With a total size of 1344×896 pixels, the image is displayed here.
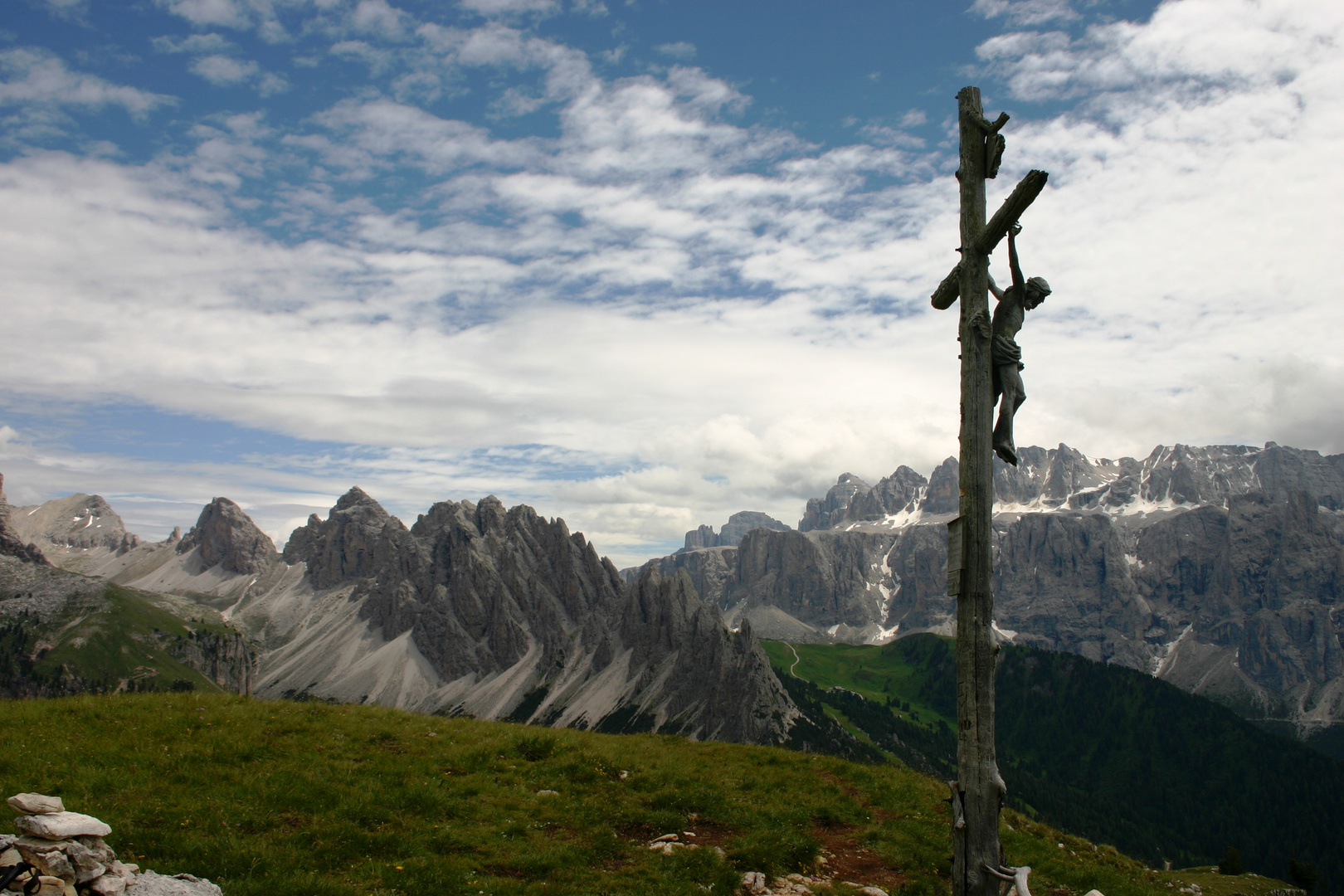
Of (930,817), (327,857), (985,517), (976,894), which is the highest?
(985,517)

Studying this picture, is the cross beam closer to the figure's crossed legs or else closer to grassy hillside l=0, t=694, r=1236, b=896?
the figure's crossed legs

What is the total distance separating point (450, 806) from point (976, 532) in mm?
14709

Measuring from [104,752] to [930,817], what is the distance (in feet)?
76.8

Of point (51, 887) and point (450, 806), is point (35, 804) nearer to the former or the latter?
point (51, 887)

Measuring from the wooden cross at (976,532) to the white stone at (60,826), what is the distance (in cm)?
1435

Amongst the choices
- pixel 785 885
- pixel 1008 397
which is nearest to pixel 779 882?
pixel 785 885

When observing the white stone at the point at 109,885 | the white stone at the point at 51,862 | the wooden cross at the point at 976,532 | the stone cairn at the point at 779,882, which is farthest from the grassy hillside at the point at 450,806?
the wooden cross at the point at 976,532

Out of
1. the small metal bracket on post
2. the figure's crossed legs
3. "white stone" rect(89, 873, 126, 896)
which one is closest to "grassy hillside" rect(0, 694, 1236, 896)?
"white stone" rect(89, 873, 126, 896)

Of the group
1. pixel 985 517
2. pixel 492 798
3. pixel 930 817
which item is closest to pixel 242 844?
pixel 492 798

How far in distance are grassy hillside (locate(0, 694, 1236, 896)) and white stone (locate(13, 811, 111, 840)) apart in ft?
7.53

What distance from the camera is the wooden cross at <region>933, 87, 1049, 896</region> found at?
12.3m

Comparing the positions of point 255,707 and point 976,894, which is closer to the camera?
point 976,894

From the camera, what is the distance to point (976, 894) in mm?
11992

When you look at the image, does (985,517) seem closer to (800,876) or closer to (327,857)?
(800,876)
